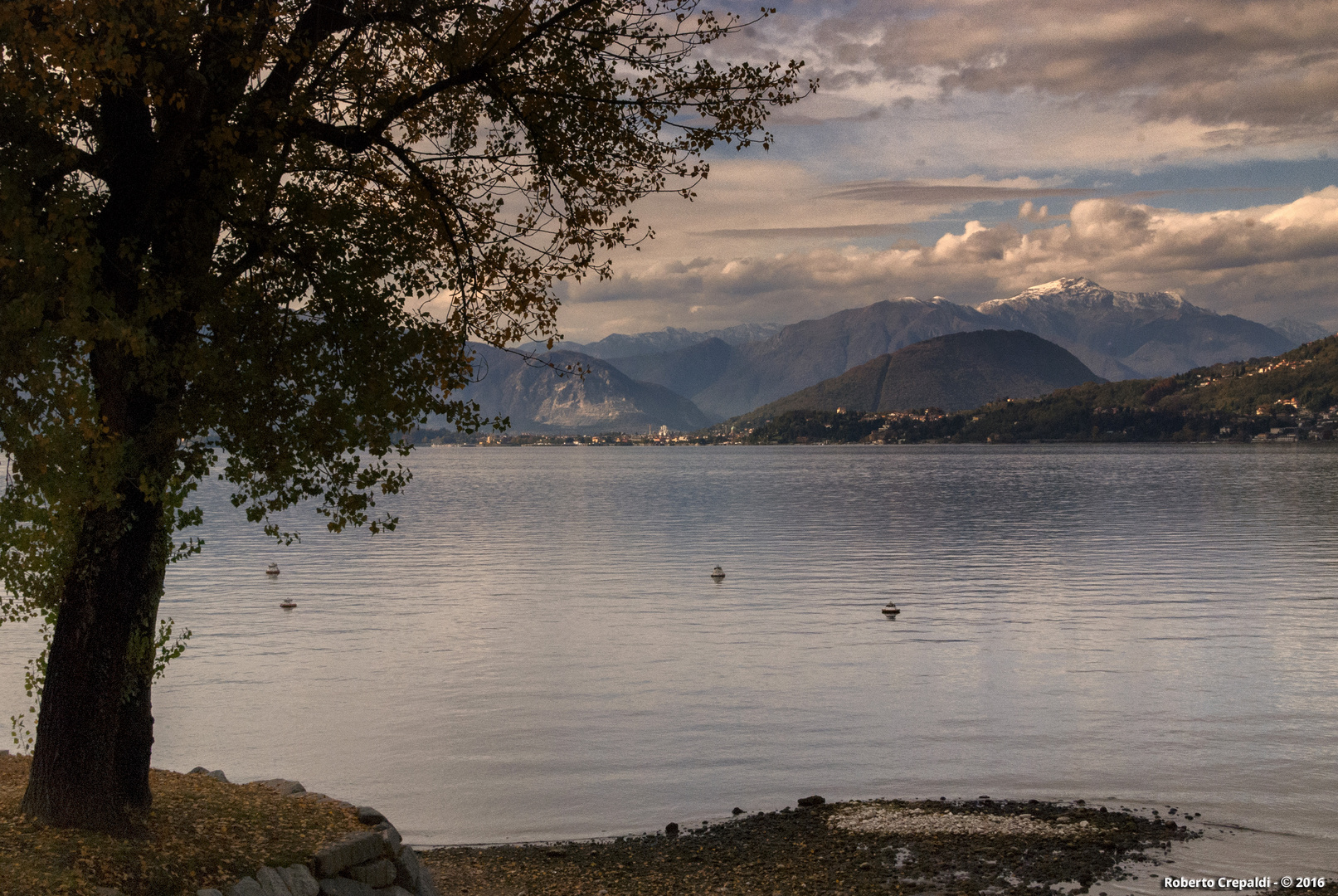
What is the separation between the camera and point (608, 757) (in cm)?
2319

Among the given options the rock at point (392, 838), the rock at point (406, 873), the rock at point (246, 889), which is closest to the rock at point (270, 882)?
the rock at point (246, 889)

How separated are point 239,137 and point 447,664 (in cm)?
2303

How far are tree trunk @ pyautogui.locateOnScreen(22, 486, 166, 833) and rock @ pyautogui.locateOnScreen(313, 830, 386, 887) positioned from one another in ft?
7.68

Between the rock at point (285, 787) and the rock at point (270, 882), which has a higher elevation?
the rock at point (270, 882)

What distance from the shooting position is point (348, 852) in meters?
12.8

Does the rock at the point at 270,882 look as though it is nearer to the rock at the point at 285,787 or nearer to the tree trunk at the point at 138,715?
the tree trunk at the point at 138,715

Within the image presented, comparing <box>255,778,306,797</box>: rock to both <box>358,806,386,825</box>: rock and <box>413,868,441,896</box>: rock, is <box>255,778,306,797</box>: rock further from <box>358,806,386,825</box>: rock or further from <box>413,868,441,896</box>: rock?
<box>413,868,441,896</box>: rock

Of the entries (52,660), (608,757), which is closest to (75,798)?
(52,660)

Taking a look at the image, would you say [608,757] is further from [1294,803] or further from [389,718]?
[1294,803]

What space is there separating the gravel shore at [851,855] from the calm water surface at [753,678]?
1507 millimetres

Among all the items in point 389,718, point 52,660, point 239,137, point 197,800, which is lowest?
point 389,718

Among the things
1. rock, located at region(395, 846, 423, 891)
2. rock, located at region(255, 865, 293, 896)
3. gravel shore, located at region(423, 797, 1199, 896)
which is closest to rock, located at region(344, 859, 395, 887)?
rock, located at region(395, 846, 423, 891)

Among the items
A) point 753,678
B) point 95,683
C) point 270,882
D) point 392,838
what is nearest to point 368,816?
point 392,838

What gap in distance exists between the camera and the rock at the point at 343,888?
1226cm
